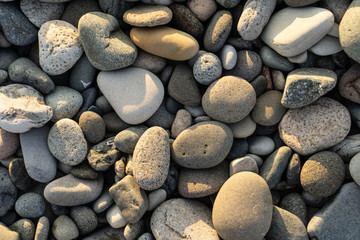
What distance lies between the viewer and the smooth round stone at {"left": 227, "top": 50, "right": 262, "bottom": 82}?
8.66 feet

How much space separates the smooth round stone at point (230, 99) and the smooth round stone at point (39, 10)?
4.69 feet

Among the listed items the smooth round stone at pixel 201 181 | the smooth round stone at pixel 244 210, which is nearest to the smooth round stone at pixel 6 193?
the smooth round stone at pixel 201 181

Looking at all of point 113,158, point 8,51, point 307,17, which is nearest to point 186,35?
point 307,17

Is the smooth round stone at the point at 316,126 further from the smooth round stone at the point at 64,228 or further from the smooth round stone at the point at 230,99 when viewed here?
the smooth round stone at the point at 64,228

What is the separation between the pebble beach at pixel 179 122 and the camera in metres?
2.49

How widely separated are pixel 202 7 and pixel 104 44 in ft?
2.69

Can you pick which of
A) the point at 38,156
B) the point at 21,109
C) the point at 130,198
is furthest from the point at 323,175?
the point at 21,109

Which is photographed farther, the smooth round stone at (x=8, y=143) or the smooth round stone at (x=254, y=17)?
the smooth round stone at (x=8, y=143)

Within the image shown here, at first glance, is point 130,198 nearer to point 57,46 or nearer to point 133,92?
point 133,92

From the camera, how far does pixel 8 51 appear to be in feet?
9.05

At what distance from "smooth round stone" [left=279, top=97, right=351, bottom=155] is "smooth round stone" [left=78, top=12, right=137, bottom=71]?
1364mm

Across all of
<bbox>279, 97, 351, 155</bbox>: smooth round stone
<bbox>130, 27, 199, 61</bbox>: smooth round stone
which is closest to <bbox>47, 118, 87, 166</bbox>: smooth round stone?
<bbox>130, 27, 199, 61</bbox>: smooth round stone

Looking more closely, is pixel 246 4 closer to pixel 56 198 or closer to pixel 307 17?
pixel 307 17

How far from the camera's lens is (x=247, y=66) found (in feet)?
8.68
